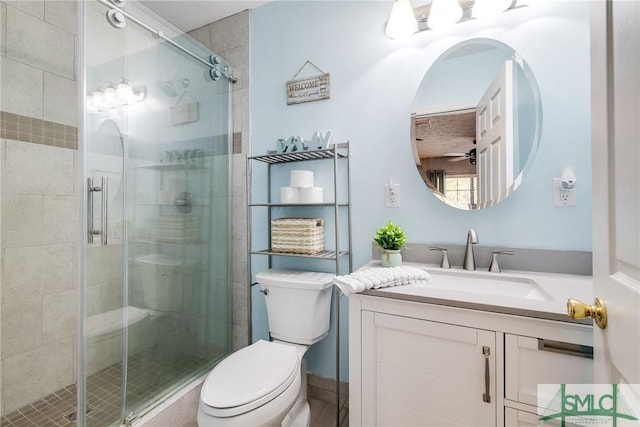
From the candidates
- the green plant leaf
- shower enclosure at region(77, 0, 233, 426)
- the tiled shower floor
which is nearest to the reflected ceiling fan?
the green plant leaf

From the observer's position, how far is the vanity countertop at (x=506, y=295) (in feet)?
2.84

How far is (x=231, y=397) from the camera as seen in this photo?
1074 mm

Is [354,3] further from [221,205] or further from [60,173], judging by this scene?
[60,173]

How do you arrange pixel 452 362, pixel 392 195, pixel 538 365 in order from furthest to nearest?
1. pixel 392 195
2. pixel 452 362
3. pixel 538 365

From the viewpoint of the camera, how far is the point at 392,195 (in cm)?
153

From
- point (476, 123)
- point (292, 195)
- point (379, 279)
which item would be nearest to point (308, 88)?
point (292, 195)

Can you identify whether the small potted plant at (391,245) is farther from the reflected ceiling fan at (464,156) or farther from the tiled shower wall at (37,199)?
the tiled shower wall at (37,199)

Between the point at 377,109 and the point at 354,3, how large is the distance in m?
0.63

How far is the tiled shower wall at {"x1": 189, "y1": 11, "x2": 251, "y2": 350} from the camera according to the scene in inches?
76.2

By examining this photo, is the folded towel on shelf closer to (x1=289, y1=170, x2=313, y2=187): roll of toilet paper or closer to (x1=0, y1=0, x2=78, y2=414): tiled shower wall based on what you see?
(x1=289, y1=170, x2=313, y2=187): roll of toilet paper

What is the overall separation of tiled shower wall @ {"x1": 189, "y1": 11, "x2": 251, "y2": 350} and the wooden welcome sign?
0.35 metres

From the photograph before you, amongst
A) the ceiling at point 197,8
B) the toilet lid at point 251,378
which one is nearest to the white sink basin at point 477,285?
the toilet lid at point 251,378

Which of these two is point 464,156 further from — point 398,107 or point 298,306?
point 298,306

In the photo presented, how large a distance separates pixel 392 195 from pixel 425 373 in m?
0.84
